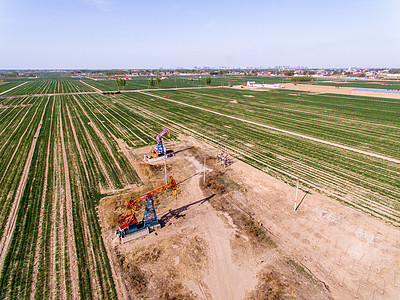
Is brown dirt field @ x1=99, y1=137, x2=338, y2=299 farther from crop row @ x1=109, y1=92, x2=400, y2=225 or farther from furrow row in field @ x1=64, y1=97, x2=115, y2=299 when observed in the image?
crop row @ x1=109, y1=92, x2=400, y2=225

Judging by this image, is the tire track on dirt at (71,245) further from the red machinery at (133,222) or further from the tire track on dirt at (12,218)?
the tire track on dirt at (12,218)

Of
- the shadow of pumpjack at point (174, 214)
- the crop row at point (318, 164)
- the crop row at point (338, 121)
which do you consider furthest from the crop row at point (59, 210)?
the crop row at point (338, 121)

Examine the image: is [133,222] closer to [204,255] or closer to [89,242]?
[89,242]

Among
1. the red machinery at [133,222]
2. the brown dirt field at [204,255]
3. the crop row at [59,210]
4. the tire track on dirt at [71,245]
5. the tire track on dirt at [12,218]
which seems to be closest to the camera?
the brown dirt field at [204,255]

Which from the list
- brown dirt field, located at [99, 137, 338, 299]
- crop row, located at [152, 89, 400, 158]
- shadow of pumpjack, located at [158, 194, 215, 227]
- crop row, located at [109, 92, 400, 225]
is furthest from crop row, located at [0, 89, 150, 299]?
crop row, located at [152, 89, 400, 158]

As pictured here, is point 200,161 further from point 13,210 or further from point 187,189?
point 13,210

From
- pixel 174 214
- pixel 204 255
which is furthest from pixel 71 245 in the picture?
pixel 204 255
